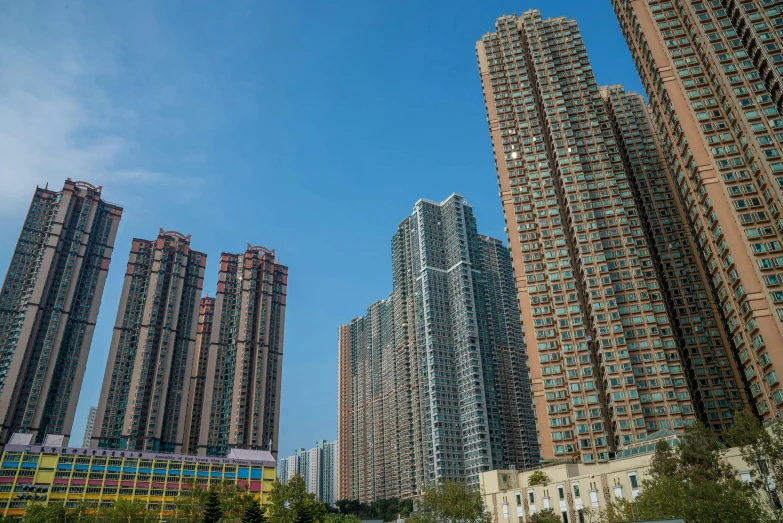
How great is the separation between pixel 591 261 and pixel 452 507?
120 ft

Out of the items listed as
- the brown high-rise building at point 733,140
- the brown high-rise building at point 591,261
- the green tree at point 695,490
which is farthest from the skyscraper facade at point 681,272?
the green tree at point 695,490

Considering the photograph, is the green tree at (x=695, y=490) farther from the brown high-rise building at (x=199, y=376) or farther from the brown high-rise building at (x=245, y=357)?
the brown high-rise building at (x=199, y=376)

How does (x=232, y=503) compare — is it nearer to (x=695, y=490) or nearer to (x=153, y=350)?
(x=695, y=490)

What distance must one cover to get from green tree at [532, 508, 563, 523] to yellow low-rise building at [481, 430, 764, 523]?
3.22 m

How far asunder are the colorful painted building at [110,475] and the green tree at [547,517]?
146ft

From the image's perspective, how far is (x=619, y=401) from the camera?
67.1 m

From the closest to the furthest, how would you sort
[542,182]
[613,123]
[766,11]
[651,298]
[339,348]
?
[766,11] → [651,298] → [542,182] → [613,123] → [339,348]

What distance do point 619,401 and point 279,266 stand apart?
91709 millimetres

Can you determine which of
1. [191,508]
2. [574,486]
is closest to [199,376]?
[191,508]

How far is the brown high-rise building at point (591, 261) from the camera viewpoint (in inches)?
2707

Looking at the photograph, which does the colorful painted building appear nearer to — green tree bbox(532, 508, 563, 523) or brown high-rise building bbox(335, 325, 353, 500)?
green tree bbox(532, 508, 563, 523)

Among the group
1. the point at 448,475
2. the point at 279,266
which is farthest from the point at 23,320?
the point at 448,475

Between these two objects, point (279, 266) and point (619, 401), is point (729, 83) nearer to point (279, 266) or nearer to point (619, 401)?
point (619, 401)

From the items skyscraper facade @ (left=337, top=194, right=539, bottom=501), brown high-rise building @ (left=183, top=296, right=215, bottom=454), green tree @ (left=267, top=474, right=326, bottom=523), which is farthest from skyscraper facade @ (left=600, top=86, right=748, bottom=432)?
brown high-rise building @ (left=183, top=296, right=215, bottom=454)
